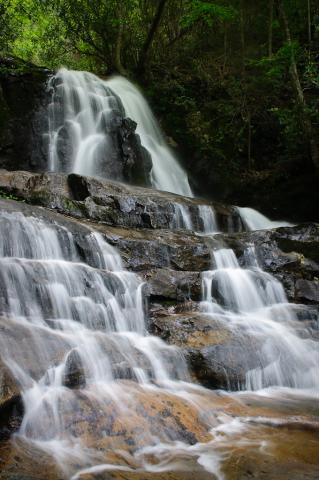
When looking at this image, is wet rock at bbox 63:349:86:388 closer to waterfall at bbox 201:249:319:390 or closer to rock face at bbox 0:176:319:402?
rock face at bbox 0:176:319:402

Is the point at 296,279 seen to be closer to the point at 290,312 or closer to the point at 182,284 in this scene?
the point at 290,312

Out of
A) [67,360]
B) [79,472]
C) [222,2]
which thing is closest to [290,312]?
[67,360]

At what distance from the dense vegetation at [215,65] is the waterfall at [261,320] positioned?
6.12 metres

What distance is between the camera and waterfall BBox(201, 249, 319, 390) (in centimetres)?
634

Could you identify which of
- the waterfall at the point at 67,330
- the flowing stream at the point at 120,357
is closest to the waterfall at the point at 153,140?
the flowing stream at the point at 120,357

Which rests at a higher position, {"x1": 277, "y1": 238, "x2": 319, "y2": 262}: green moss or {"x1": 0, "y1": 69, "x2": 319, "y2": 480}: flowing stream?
{"x1": 277, "y1": 238, "x2": 319, "y2": 262}: green moss

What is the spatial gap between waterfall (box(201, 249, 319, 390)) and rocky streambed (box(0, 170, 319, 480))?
0.10 metres

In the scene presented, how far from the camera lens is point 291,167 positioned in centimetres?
1450

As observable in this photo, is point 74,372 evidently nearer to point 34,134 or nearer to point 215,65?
point 34,134

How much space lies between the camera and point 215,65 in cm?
1917

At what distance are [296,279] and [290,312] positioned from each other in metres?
1.24

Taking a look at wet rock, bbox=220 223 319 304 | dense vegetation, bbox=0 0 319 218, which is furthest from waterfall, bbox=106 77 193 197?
wet rock, bbox=220 223 319 304

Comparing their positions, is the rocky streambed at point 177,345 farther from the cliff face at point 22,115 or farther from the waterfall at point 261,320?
the cliff face at point 22,115

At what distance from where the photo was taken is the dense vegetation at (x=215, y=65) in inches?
568
